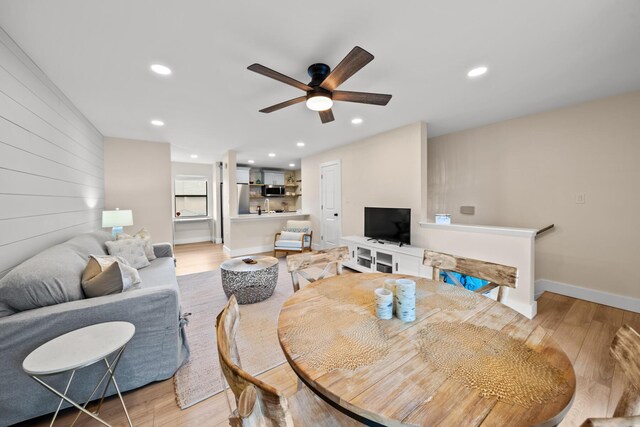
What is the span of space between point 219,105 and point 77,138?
1.89 meters

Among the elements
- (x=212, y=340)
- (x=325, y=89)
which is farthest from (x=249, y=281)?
(x=325, y=89)

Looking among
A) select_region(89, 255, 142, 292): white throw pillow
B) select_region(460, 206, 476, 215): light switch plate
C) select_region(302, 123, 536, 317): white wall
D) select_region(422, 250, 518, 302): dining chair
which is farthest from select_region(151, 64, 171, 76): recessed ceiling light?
select_region(460, 206, 476, 215): light switch plate

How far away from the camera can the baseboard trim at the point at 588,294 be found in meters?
2.73

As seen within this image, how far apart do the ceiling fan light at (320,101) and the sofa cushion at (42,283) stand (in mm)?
2272

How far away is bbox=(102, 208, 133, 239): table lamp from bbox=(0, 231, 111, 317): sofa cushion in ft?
6.52

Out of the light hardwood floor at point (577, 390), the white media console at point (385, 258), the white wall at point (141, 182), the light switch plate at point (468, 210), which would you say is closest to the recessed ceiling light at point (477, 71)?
the white media console at point (385, 258)

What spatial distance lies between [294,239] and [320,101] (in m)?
3.66

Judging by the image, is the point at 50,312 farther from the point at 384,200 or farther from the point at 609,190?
the point at 609,190

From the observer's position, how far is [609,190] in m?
2.83

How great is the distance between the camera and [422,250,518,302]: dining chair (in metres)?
1.43

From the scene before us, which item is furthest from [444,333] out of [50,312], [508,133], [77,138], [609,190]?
[77,138]

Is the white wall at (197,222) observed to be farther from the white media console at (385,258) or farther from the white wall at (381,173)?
the white media console at (385,258)

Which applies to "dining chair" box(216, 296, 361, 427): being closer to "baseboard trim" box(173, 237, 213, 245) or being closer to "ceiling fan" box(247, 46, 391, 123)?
"ceiling fan" box(247, 46, 391, 123)

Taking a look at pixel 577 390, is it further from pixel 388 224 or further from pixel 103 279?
pixel 103 279
